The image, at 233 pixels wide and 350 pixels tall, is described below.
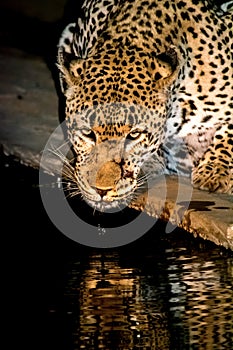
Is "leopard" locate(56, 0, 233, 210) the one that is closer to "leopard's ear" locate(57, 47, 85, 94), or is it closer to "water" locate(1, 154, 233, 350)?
"leopard's ear" locate(57, 47, 85, 94)

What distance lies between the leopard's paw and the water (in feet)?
3.02

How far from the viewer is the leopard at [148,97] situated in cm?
1137

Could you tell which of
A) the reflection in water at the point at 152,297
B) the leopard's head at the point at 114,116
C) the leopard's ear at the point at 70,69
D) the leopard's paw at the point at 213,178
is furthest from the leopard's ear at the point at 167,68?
the reflection in water at the point at 152,297

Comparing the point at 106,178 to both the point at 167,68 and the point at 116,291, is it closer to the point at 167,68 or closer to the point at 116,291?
the point at 167,68

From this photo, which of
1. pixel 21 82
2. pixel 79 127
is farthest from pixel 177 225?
pixel 21 82

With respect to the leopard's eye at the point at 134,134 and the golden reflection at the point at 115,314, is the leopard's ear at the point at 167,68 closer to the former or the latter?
the leopard's eye at the point at 134,134

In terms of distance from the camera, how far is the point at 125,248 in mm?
10867

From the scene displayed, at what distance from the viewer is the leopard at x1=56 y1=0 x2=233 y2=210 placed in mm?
11367

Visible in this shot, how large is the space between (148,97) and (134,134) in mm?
368

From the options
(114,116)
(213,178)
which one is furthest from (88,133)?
(213,178)

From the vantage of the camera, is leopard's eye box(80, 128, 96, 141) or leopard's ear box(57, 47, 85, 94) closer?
leopard's eye box(80, 128, 96, 141)

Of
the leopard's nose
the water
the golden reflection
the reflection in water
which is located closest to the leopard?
the leopard's nose

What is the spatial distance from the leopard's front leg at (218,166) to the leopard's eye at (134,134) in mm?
966

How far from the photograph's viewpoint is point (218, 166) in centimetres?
1252
